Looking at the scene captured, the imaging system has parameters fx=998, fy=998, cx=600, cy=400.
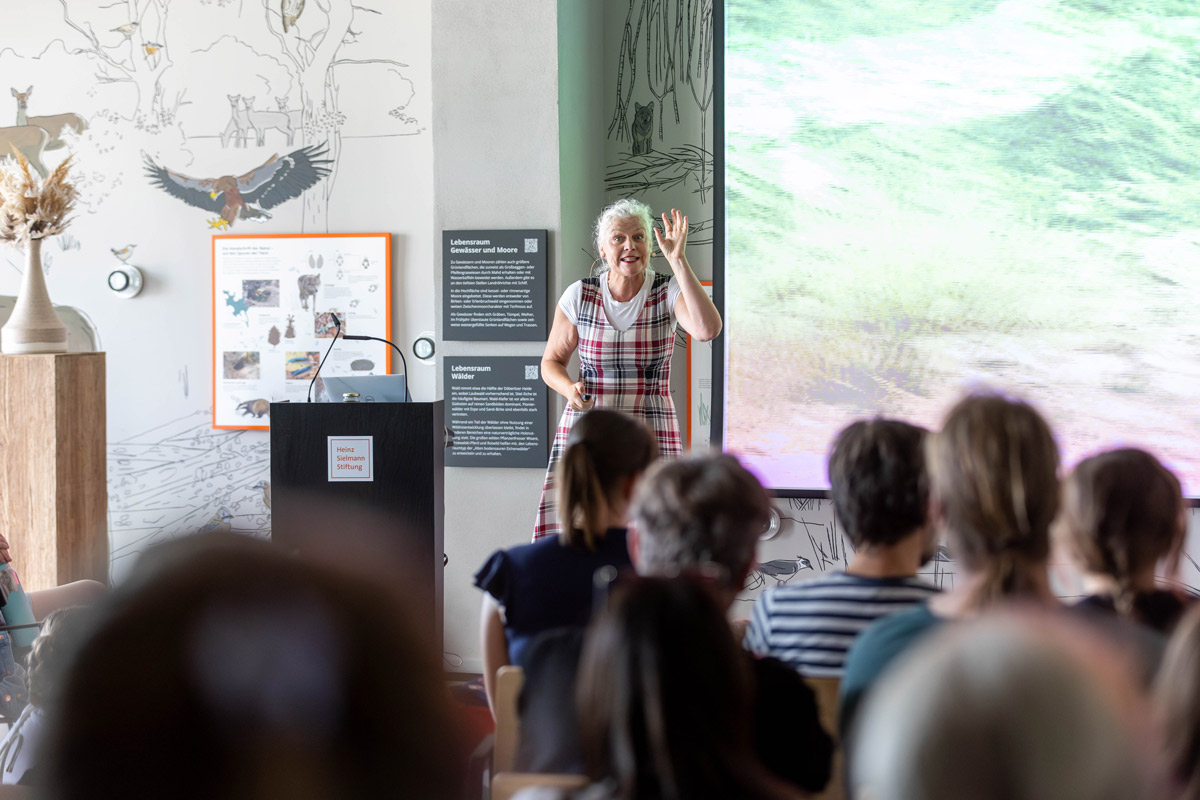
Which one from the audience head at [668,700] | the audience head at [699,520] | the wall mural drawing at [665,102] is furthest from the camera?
the wall mural drawing at [665,102]

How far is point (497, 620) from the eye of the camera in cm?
186

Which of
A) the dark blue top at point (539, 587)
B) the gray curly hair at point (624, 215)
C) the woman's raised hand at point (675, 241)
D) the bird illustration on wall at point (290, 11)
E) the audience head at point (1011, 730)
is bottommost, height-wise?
the dark blue top at point (539, 587)

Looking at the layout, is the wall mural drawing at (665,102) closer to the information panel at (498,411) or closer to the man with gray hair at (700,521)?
the information panel at (498,411)

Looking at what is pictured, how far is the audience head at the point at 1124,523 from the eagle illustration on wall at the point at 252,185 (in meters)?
3.60

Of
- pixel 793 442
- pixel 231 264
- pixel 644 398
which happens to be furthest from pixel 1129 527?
pixel 231 264

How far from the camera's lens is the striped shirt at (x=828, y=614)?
1552 mm

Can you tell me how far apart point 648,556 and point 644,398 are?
1899 millimetres

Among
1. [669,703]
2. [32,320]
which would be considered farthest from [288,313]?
[669,703]

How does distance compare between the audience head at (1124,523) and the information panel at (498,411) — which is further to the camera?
the information panel at (498,411)

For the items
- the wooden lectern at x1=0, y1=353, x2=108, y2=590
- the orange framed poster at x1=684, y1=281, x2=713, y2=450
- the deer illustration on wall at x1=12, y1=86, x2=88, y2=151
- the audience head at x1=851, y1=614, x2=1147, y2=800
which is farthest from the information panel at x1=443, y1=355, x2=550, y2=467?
the audience head at x1=851, y1=614, x2=1147, y2=800

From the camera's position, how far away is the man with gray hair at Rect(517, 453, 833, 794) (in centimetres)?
124

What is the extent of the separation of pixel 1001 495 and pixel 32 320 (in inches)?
138

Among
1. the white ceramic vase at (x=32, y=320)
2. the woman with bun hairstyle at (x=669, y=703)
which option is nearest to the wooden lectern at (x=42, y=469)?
the white ceramic vase at (x=32, y=320)

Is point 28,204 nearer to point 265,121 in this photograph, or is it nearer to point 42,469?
point 42,469
